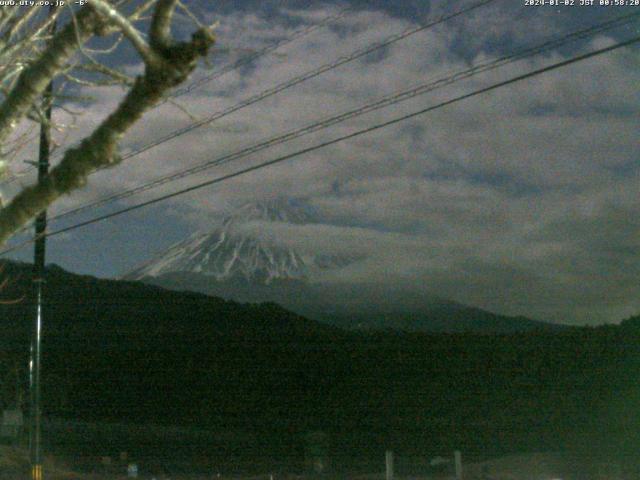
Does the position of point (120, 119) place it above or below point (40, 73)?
below

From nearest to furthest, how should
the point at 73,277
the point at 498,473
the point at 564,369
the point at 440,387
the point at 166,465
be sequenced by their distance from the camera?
1. the point at 498,473
2. the point at 166,465
3. the point at 564,369
4. the point at 440,387
5. the point at 73,277

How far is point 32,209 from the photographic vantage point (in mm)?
3854

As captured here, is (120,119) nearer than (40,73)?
Yes

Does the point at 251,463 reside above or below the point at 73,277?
below

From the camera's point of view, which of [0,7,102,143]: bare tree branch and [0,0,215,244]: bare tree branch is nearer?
[0,0,215,244]: bare tree branch

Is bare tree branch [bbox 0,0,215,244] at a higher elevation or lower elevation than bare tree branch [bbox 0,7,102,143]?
lower

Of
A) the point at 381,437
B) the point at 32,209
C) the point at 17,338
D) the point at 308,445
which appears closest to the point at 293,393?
the point at 381,437

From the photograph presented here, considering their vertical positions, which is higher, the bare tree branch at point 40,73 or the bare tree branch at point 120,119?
the bare tree branch at point 40,73

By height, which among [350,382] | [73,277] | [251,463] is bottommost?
[251,463]

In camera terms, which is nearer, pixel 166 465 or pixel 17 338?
pixel 166 465

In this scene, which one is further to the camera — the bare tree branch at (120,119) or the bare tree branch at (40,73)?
the bare tree branch at (40,73)

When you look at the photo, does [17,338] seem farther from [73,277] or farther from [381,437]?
[381,437]

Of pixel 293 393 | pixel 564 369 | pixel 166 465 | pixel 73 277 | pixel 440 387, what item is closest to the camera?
pixel 166 465

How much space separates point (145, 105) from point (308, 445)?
100 ft
